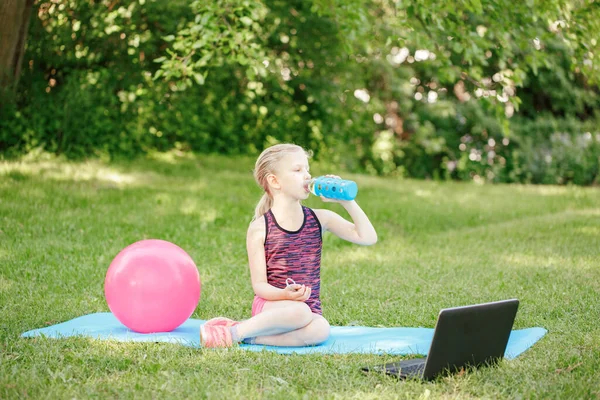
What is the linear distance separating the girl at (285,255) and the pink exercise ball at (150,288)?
283 mm

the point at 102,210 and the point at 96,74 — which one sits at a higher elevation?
the point at 96,74

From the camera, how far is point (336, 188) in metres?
4.14

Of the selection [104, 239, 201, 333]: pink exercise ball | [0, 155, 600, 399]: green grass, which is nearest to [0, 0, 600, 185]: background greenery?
Answer: [0, 155, 600, 399]: green grass

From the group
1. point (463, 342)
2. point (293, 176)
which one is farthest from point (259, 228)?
point (463, 342)

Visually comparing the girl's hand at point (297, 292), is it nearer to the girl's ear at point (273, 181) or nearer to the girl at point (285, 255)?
the girl at point (285, 255)

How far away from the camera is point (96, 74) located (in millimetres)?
11828

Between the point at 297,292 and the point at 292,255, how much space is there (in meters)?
0.34

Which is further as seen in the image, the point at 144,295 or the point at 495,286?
the point at 495,286

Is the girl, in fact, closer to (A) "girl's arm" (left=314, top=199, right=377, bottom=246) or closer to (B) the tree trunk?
(A) "girl's arm" (left=314, top=199, right=377, bottom=246)

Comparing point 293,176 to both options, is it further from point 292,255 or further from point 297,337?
point 297,337

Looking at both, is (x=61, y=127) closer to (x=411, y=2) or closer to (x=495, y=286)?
(x=411, y=2)

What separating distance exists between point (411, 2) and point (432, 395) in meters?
5.70

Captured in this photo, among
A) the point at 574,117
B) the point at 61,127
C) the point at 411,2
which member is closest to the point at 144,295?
the point at 411,2

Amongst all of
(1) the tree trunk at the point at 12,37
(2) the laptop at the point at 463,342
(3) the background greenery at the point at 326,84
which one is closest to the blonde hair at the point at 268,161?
(2) the laptop at the point at 463,342
